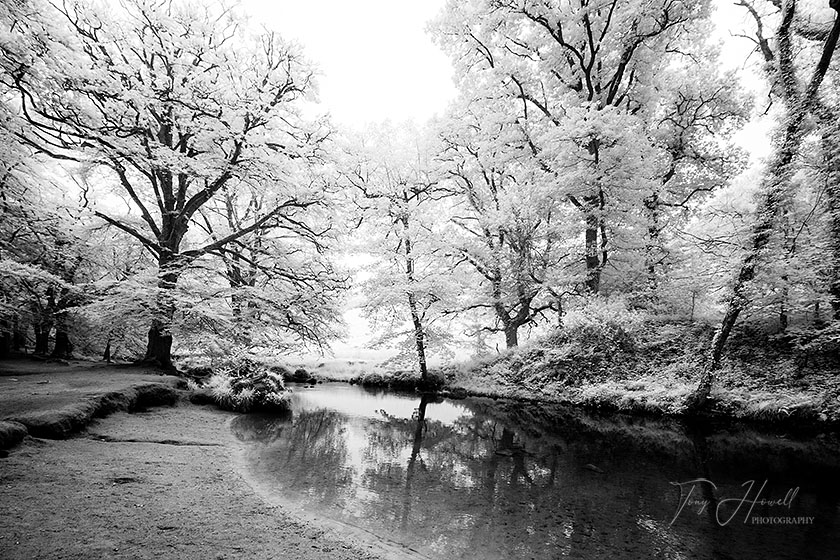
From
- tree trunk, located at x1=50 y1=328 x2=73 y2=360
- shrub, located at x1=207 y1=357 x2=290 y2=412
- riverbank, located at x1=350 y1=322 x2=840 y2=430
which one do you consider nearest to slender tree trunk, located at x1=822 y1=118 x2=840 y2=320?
riverbank, located at x1=350 y1=322 x2=840 y2=430

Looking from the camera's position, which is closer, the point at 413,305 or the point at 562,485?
the point at 562,485

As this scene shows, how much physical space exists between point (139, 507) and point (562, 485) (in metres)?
5.41

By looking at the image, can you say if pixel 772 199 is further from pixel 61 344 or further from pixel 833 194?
pixel 61 344

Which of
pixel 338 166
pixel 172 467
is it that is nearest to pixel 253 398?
pixel 172 467

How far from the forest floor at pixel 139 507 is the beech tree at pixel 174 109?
5776 millimetres

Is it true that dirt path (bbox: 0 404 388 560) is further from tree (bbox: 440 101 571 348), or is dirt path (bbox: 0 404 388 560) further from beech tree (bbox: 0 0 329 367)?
tree (bbox: 440 101 571 348)

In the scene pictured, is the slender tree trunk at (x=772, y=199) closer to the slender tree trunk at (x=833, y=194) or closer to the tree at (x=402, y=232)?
the slender tree trunk at (x=833, y=194)

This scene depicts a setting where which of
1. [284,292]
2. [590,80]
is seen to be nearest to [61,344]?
[284,292]

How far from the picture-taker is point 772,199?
29.5 ft

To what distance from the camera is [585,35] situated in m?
15.5

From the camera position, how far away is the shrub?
999cm

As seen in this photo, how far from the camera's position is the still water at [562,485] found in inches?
159

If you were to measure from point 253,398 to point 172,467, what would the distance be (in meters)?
5.57

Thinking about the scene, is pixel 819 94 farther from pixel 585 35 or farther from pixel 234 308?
pixel 234 308
